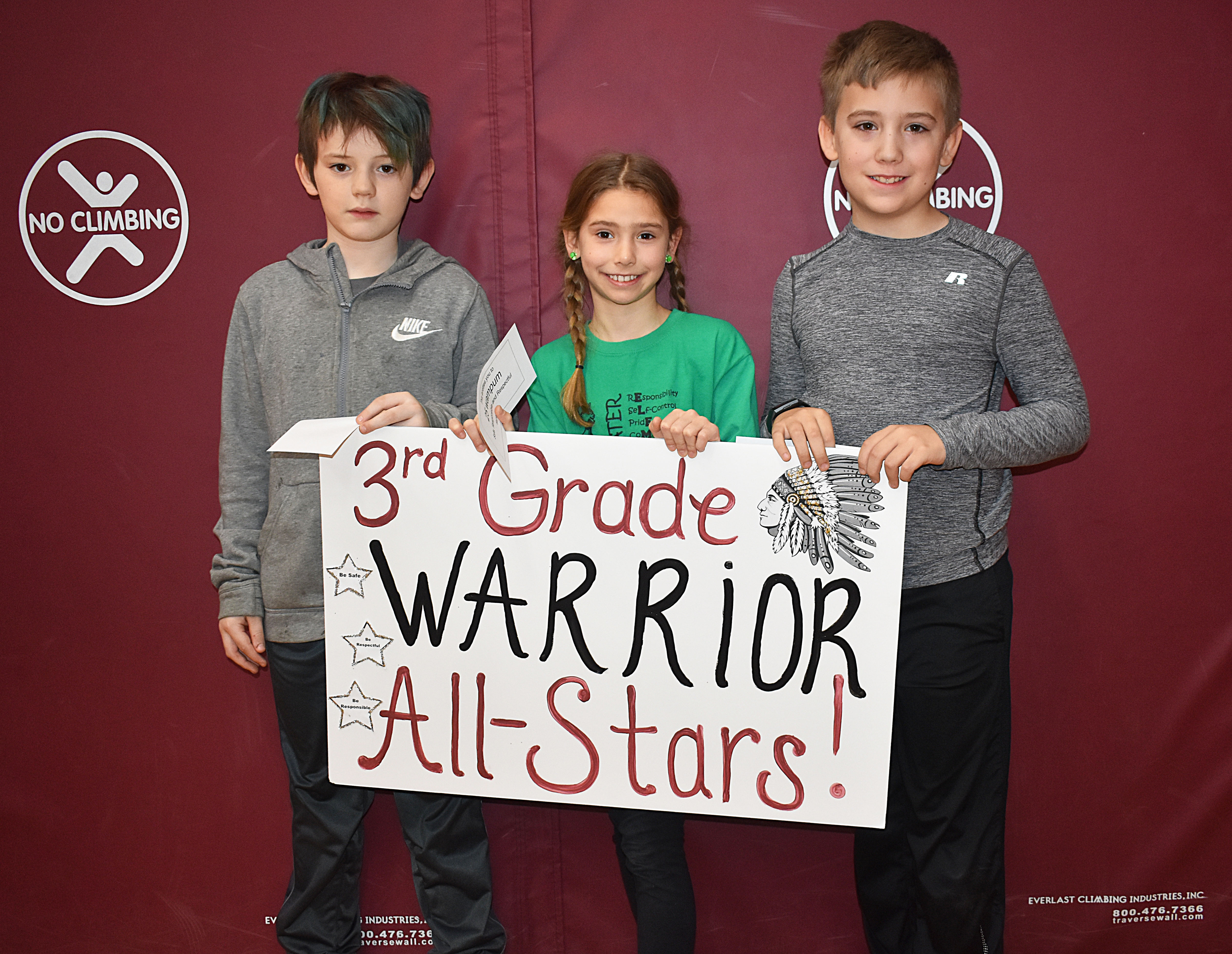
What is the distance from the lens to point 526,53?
176cm

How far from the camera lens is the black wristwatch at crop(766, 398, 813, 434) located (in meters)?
1.50

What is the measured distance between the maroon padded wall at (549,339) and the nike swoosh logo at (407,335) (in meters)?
0.25

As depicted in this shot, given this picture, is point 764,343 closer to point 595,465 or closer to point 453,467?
point 595,465

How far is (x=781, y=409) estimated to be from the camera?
151cm

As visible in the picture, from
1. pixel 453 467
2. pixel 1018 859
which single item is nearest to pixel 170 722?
pixel 453 467

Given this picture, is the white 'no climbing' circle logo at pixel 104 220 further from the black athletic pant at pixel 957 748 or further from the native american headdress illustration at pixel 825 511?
the black athletic pant at pixel 957 748

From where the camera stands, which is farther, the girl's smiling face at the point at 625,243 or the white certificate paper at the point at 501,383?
the girl's smiling face at the point at 625,243

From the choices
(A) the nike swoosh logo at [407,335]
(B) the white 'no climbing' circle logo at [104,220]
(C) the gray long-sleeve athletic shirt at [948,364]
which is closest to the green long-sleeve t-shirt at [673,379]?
(C) the gray long-sleeve athletic shirt at [948,364]

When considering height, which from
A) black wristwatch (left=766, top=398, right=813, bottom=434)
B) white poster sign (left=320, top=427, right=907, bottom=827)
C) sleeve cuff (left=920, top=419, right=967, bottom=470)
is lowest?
white poster sign (left=320, top=427, right=907, bottom=827)

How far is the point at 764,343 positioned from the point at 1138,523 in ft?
2.82

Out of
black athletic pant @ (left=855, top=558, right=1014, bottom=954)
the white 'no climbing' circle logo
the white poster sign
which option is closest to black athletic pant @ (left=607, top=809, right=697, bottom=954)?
the white poster sign

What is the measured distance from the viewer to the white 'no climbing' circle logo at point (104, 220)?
1.83 m

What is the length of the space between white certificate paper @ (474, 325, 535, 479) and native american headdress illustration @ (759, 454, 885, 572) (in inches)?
16.9

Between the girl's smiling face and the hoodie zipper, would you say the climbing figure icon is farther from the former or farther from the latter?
the girl's smiling face
